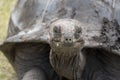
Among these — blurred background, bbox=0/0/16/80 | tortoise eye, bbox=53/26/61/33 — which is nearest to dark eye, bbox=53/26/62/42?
tortoise eye, bbox=53/26/61/33

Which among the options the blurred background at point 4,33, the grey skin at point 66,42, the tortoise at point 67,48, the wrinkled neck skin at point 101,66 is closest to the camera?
the grey skin at point 66,42

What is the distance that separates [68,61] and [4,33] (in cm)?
221

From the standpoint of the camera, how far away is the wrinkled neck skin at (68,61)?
242 cm

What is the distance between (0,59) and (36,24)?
1.37m

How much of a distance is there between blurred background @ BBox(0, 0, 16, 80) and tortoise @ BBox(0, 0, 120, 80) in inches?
28.2

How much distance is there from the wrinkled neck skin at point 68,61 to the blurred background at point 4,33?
1252 mm

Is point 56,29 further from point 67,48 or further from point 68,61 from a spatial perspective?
point 68,61

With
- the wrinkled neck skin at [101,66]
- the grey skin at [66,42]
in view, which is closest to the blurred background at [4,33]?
the wrinkled neck skin at [101,66]

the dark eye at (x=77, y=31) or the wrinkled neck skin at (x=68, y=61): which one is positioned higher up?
the dark eye at (x=77, y=31)

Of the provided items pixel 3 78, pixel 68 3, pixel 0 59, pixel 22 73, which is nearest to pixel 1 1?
pixel 0 59

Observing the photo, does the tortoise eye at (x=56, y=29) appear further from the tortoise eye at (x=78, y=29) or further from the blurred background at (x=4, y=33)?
the blurred background at (x=4, y=33)

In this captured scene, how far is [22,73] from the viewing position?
3.22 meters

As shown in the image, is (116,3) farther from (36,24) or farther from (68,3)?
(36,24)

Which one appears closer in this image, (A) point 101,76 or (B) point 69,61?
(B) point 69,61
